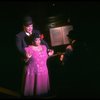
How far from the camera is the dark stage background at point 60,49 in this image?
3.88 meters

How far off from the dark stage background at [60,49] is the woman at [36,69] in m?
0.09

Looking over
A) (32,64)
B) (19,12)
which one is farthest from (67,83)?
(19,12)

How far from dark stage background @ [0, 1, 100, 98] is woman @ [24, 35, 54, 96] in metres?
0.09

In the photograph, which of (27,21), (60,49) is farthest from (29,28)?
(60,49)

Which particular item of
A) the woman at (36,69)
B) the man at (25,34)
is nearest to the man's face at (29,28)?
the man at (25,34)

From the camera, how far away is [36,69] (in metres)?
3.95

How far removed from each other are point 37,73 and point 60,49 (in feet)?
1.37

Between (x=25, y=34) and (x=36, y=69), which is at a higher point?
(x=25, y=34)

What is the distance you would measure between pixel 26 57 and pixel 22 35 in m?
0.28

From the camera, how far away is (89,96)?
3.88 m

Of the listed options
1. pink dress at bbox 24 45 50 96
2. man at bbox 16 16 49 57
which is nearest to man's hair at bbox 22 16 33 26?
man at bbox 16 16 49 57

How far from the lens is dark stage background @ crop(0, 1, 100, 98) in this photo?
388 cm

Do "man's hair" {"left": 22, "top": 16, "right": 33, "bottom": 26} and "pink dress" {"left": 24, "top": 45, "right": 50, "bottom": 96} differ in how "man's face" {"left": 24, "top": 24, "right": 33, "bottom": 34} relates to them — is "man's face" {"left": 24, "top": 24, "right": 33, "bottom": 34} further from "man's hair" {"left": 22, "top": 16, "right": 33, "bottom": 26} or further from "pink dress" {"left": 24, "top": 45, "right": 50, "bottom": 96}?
"pink dress" {"left": 24, "top": 45, "right": 50, "bottom": 96}

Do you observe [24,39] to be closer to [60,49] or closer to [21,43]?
[21,43]
